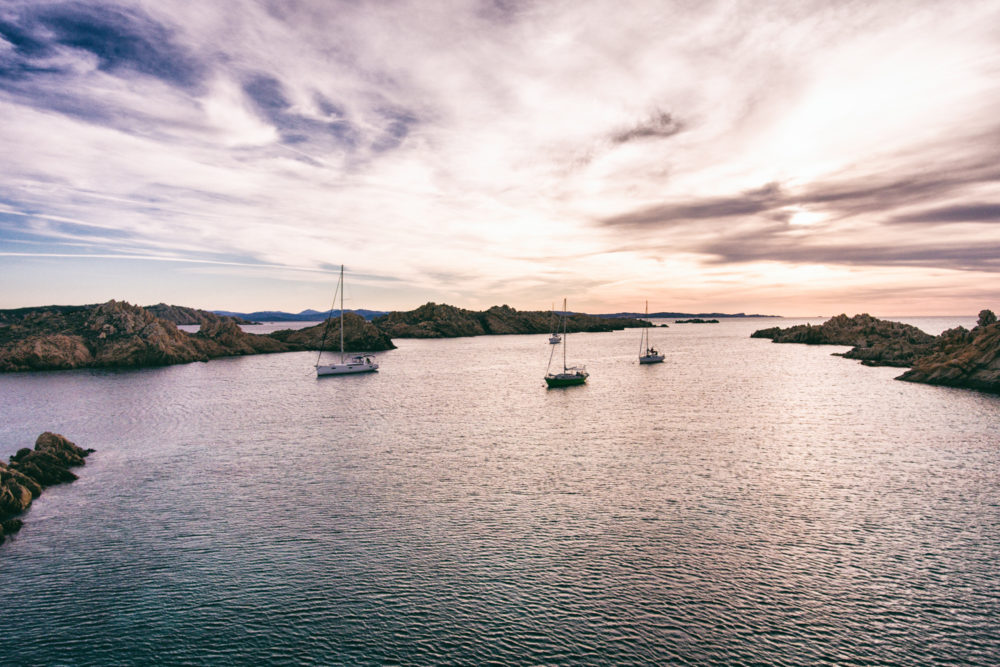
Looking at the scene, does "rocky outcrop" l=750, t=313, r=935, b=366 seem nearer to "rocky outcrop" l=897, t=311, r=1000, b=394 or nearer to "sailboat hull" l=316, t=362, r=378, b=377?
"rocky outcrop" l=897, t=311, r=1000, b=394

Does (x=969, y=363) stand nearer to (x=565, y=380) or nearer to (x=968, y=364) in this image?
(x=968, y=364)

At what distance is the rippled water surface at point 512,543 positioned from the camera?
1750cm

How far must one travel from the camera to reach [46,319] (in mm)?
118375

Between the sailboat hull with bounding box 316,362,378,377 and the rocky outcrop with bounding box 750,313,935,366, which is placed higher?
the rocky outcrop with bounding box 750,313,935,366

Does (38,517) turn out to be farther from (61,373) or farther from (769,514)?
(61,373)

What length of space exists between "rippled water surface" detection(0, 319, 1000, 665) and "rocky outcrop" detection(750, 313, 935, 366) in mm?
66219

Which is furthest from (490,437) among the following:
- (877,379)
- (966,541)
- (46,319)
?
(46,319)

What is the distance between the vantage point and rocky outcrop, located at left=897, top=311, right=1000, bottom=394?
7269 centimetres

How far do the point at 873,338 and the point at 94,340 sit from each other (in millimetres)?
200014

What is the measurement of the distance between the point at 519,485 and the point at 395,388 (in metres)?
49.6

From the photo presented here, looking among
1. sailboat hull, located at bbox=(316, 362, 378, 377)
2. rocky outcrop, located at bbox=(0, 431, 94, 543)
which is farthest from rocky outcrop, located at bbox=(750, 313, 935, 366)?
rocky outcrop, located at bbox=(0, 431, 94, 543)

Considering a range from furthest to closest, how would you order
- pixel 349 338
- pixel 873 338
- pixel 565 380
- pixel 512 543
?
pixel 873 338 → pixel 349 338 → pixel 565 380 → pixel 512 543

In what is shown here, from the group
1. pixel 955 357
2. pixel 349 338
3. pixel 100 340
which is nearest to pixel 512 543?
pixel 955 357

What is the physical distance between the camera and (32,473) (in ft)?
109
